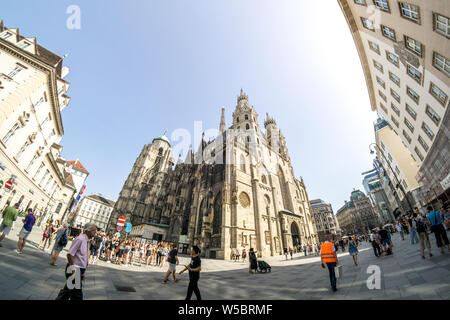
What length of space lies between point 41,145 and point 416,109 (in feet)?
122

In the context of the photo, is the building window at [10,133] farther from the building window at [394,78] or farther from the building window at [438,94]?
the building window at [394,78]

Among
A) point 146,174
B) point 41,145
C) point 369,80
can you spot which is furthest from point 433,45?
point 146,174

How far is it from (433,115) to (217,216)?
24.2 meters

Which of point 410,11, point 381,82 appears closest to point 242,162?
point 381,82

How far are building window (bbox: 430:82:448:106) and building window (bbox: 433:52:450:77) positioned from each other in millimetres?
1835

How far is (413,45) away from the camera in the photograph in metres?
12.0

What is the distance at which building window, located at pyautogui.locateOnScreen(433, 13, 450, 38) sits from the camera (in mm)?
9223

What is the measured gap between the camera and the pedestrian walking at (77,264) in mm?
2359

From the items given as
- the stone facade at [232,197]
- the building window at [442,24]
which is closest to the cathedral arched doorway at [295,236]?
the stone facade at [232,197]

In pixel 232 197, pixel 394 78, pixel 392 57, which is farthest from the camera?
pixel 232 197

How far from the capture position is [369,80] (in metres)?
20.3

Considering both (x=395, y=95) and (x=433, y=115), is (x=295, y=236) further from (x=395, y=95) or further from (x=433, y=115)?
(x=395, y=95)

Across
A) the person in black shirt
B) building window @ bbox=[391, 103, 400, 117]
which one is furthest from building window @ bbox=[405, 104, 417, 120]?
the person in black shirt
